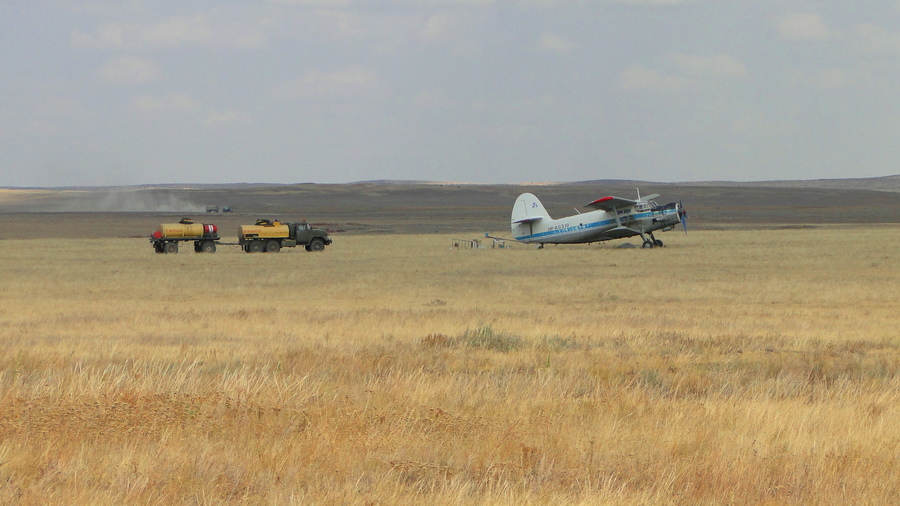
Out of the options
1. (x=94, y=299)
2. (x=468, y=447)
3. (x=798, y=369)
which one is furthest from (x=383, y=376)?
(x=94, y=299)

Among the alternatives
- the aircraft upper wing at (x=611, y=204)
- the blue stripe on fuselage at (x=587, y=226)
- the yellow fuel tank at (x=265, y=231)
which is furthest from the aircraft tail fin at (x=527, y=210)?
the yellow fuel tank at (x=265, y=231)

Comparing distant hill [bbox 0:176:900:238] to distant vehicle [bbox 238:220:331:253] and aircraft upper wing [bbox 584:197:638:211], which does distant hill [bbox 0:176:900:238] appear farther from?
distant vehicle [bbox 238:220:331:253]

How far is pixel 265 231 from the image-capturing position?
172 feet

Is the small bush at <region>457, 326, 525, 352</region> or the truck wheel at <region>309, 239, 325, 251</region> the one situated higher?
the small bush at <region>457, 326, 525, 352</region>

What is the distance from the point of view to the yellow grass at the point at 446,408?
217 inches

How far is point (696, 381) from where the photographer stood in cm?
977

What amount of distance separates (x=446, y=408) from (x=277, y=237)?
1804 inches

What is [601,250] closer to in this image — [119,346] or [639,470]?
[119,346]

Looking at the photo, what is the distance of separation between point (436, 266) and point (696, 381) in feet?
98.9

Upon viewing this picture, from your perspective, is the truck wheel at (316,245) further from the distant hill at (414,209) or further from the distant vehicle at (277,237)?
the distant hill at (414,209)

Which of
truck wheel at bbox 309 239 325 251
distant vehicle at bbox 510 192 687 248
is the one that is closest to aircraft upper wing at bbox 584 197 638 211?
distant vehicle at bbox 510 192 687 248

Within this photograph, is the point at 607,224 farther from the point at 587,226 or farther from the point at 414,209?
the point at 414,209

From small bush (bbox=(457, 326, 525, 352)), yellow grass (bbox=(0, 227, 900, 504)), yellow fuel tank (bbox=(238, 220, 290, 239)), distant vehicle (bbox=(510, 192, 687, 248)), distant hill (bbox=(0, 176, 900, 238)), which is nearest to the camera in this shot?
yellow grass (bbox=(0, 227, 900, 504))

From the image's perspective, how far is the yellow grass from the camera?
550 cm
